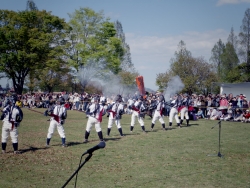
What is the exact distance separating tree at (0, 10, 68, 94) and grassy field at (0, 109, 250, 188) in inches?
1211

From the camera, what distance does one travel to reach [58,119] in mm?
13391

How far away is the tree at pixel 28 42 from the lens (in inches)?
1703

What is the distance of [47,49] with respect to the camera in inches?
1816

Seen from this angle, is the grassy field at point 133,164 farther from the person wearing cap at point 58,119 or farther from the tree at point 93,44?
the tree at point 93,44

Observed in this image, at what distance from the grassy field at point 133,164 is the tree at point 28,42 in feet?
101

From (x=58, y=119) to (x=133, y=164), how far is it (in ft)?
15.5

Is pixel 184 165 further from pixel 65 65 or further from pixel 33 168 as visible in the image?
pixel 65 65

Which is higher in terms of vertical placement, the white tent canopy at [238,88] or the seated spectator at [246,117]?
the white tent canopy at [238,88]

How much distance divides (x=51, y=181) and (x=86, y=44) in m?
42.4

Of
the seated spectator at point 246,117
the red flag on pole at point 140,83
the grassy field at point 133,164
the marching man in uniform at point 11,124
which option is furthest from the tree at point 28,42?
the marching man in uniform at point 11,124

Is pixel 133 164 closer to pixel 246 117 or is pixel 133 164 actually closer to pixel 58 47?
pixel 246 117

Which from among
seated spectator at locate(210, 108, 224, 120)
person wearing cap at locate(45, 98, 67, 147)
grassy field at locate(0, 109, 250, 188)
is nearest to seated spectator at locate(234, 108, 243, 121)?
seated spectator at locate(210, 108, 224, 120)

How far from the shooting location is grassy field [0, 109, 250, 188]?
27.6ft

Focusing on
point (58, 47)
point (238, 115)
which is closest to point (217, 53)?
point (58, 47)
